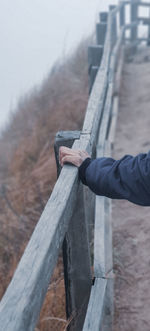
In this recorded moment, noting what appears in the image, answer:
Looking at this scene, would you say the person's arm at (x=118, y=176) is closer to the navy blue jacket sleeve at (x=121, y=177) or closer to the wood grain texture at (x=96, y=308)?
the navy blue jacket sleeve at (x=121, y=177)

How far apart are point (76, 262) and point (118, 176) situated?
1.68ft

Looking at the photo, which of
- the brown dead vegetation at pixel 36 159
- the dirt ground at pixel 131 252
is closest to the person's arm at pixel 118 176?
the brown dead vegetation at pixel 36 159

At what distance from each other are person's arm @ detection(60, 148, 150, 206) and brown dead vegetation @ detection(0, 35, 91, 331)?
779mm

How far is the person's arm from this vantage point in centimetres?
186

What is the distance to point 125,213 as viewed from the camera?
3984 millimetres

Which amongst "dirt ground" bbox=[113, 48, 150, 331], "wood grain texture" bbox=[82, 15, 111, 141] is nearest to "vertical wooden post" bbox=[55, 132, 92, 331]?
"wood grain texture" bbox=[82, 15, 111, 141]

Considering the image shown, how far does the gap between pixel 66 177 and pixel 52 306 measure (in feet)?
4.33

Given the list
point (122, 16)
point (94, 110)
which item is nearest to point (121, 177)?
point (94, 110)

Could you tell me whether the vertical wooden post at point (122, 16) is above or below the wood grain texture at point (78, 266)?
below

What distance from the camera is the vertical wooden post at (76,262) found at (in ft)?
6.87

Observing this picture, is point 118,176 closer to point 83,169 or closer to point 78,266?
point 83,169

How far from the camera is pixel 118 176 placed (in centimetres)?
195

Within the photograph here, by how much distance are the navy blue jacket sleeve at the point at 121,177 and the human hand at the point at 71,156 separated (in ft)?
0.09

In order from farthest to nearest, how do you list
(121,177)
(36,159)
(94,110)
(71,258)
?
(36,159)
(94,110)
(71,258)
(121,177)
